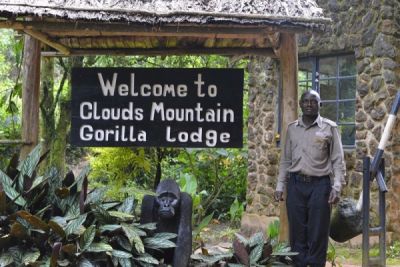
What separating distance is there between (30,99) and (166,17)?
156 cm

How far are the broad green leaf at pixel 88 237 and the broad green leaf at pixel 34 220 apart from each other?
29 cm

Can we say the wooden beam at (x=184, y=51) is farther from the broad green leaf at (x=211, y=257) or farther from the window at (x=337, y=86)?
the window at (x=337, y=86)

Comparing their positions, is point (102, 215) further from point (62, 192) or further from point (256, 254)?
point (256, 254)

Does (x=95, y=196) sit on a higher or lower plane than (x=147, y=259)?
higher

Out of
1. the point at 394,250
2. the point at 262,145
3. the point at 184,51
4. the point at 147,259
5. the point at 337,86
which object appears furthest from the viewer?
the point at 262,145

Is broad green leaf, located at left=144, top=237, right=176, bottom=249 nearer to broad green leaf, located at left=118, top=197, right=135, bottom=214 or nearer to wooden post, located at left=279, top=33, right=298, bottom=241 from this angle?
broad green leaf, located at left=118, top=197, right=135, bottom=214

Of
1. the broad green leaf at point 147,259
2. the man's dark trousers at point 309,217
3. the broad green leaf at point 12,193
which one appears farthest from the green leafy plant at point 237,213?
the broad green leaf at point 12,193

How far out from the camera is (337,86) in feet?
31.2

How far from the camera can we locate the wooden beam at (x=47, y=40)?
5.29m

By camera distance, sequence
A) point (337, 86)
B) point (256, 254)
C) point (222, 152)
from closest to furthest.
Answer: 1. point (256, 254)
2. point (337, 86)
3. point (222, 152)

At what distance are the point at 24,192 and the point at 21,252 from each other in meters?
0.53

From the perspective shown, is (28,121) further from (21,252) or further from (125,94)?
(21,252)

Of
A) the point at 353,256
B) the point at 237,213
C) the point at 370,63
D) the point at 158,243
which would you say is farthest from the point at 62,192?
the point at 237,213

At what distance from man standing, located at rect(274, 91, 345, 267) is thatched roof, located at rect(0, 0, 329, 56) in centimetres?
83
